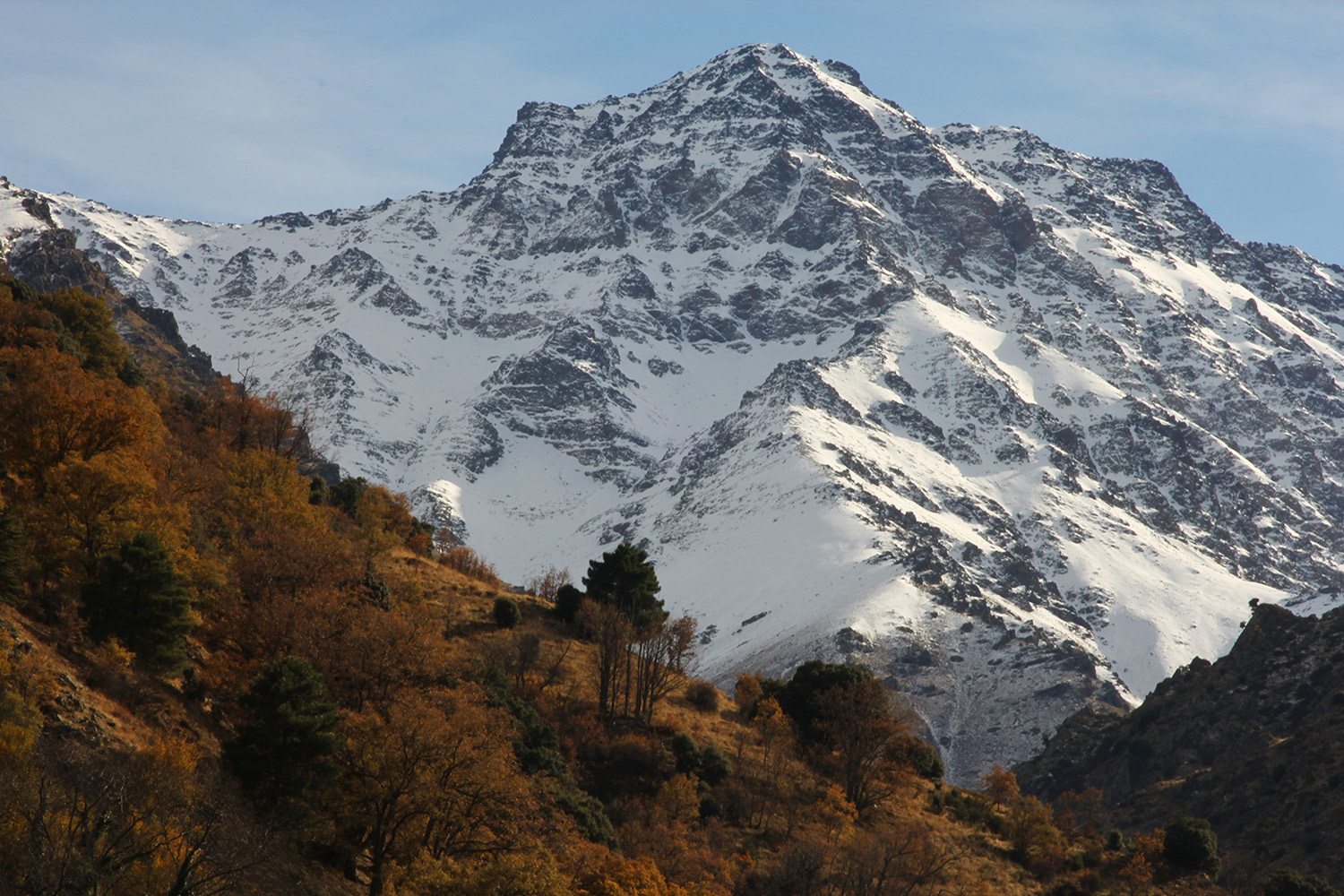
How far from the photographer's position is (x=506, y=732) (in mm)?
43062

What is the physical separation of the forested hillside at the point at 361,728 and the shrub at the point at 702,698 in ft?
0.67

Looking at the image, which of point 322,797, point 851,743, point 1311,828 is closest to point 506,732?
Answer: point 322,797

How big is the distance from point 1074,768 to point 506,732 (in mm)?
104212

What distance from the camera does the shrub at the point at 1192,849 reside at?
6012cm

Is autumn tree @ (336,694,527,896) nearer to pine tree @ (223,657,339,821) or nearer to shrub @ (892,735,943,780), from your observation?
pine tree @ (223,657,339,821)

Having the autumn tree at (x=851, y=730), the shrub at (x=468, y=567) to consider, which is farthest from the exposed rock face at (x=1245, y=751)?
the shrub at (x=468, y=567)

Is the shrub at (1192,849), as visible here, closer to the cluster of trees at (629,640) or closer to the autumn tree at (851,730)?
the autumn tree at (851,730)

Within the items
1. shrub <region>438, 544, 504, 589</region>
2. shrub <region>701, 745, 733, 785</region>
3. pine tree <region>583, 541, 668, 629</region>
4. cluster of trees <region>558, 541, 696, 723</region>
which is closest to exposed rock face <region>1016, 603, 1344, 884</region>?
shrub <region>701, 745, 733, 785</region>

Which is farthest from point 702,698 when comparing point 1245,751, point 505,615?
point 1245,751

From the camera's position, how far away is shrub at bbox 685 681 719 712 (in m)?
74.6

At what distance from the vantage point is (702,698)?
7525 centimetres

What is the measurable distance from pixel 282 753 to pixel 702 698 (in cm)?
4221

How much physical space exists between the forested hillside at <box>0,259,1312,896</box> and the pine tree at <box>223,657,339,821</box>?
0.08m

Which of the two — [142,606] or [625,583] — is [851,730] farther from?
[142,606]
